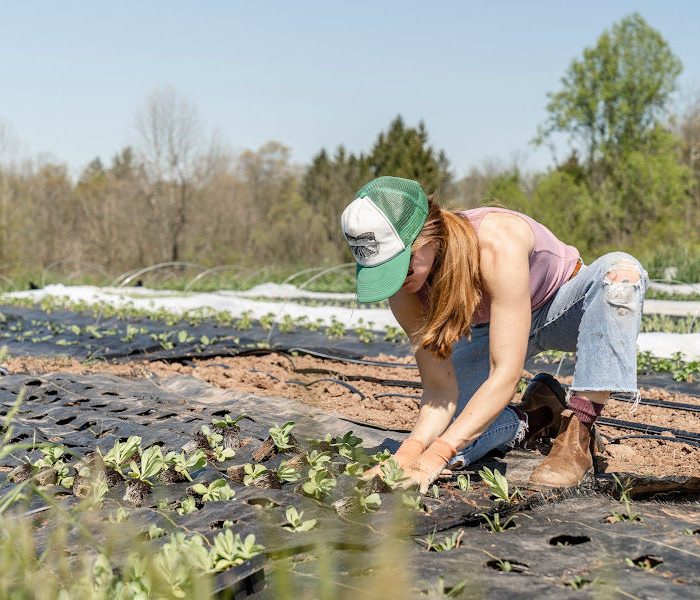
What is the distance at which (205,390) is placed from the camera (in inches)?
177

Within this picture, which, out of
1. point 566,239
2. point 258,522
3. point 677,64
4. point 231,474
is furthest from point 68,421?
point 677,64

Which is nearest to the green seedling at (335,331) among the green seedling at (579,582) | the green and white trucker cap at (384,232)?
the green and white trucker cap at (384,232)

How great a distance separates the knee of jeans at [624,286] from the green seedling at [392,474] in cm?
91

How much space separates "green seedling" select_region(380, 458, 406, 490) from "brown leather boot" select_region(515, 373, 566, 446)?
0.98 metres

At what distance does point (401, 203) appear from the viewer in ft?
7.58

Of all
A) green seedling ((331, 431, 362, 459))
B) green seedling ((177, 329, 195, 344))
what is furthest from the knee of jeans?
green seedling ((177, 329, 195, 344))

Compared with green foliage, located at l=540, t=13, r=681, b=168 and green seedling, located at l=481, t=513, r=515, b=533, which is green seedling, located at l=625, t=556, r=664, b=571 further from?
green foliage, located at l=540, t=13, r=681, b=168

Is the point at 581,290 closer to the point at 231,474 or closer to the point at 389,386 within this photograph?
the point at 231,474

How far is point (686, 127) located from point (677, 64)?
102 inches

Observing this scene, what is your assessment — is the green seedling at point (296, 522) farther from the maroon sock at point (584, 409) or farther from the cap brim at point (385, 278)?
the maroon sock at point (584, 409)

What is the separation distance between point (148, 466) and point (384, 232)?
1.00 meters

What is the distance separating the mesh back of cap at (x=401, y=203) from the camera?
230 centimetres

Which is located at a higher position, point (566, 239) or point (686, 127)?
point (686, 127)

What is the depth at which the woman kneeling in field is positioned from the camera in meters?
2.33
